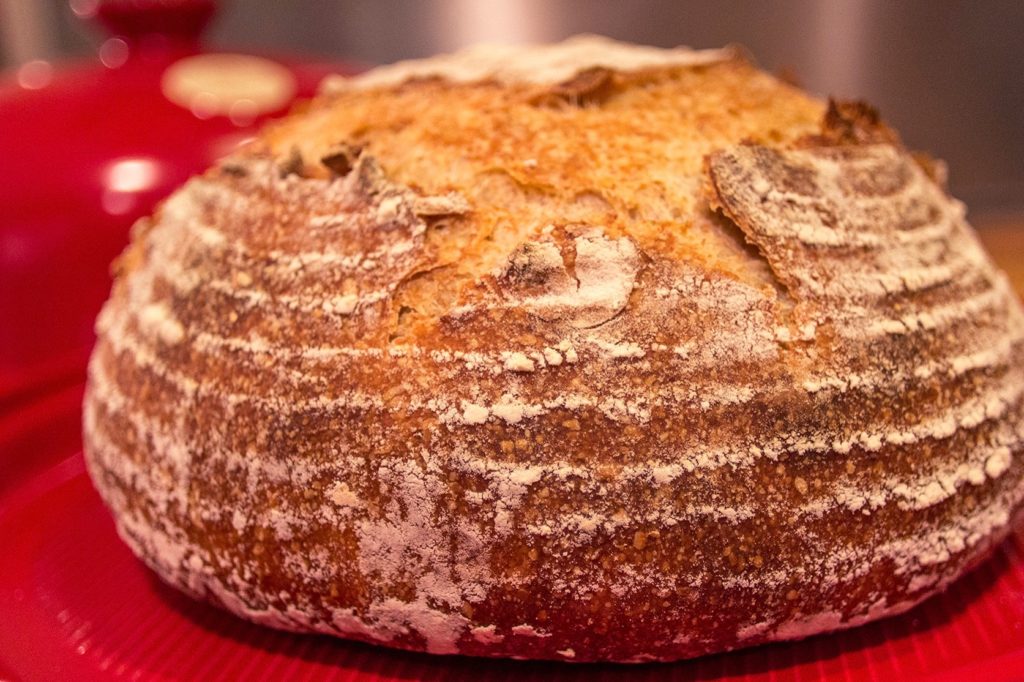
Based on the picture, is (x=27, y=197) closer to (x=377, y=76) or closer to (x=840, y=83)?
(x=377, y=76)

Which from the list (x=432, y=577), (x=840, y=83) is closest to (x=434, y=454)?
(x=432, y=577)

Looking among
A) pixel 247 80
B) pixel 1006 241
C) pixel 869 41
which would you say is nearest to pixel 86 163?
pixel 247 80

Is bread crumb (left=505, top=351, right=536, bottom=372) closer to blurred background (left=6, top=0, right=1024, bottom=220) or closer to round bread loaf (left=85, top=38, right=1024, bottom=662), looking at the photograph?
round bread loaf (left=85, top=38, right=1024, bottom=662)

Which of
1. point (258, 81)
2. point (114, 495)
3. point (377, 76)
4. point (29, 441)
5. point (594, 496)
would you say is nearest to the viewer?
point (594, 496)

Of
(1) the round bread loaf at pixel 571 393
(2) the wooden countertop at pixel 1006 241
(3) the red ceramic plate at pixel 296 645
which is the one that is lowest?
(2) the wooden countertop at pixel 1006 241

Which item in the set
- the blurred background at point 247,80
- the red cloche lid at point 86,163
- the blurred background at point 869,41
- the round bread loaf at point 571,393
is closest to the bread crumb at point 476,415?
the round bread loaf at point 571,393

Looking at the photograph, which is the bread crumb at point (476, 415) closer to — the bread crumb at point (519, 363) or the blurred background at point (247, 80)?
the bread crumb at point (519, 363)

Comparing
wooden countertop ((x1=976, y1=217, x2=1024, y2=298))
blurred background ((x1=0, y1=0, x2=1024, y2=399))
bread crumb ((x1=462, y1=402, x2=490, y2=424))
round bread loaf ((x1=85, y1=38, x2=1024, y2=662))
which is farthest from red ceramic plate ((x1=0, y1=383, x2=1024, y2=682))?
wooden countertop ((x1=976, y1=217, x2=1024, y2=298))
